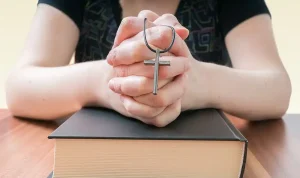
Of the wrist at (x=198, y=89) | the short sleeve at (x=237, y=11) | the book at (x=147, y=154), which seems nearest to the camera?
the book at (x=147, y=154)

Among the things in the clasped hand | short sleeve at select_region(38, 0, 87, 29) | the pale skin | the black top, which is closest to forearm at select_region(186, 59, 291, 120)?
the pale skin

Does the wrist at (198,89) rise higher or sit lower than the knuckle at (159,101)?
lower

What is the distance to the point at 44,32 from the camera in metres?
0.80

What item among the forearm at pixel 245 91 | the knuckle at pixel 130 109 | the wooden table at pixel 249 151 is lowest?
the wooden table at pixel 249 151

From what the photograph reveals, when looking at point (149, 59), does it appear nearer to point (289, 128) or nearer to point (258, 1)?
point (289, 128)

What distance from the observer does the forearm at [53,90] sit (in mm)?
591

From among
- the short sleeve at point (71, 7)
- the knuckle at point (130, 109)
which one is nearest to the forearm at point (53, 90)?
the knuckle at point (130, 109)

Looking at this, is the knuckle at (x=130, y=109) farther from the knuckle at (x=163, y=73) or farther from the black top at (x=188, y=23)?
the black top at (x=188, y=23)

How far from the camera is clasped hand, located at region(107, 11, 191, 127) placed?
0.44 meters

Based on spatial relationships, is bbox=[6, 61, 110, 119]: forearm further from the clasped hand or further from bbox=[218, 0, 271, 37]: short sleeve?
bbox=[218, 0, 271, 37]: short sleeve

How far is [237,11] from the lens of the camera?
0.86 metres

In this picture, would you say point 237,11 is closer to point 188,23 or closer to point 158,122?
point 188,23

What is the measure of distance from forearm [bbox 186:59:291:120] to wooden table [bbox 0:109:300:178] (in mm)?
31

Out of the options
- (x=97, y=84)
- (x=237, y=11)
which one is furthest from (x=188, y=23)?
(x=97, y=84)
